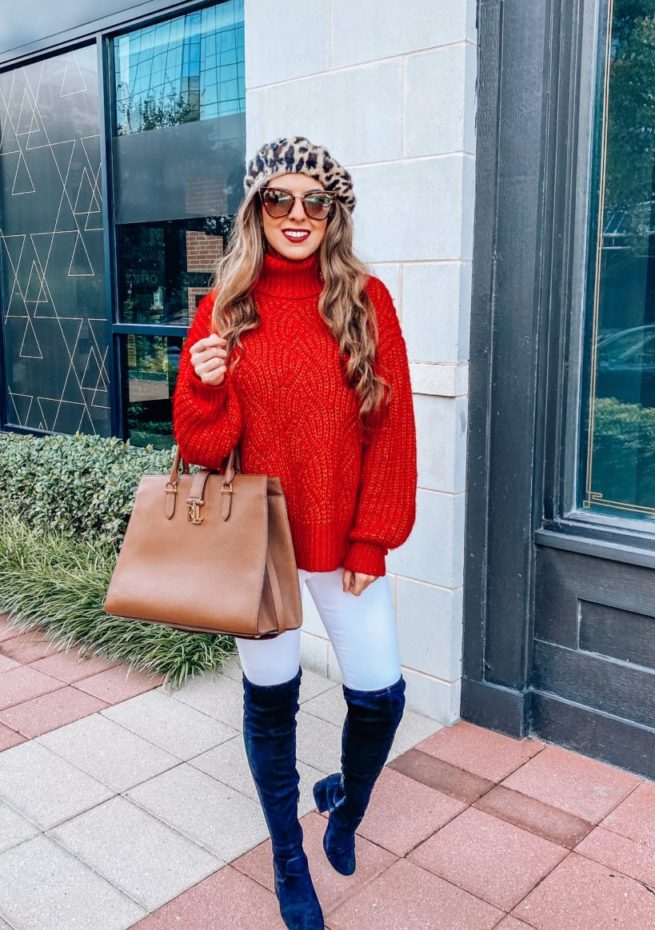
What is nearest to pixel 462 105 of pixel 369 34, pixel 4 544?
pixel 369 34

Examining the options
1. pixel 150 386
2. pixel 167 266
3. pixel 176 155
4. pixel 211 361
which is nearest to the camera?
pixel 211 361

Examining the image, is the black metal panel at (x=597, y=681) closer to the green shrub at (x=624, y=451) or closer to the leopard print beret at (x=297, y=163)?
the green shrub at (x=624, y=451)

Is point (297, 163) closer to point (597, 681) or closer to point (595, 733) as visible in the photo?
point (597, 681)

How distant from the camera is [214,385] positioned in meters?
2.12

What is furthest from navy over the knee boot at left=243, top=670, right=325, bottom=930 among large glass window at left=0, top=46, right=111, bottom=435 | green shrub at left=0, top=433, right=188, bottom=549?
large glass window at left=0, top=46, right=111, bottom=435

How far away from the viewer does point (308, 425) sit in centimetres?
222

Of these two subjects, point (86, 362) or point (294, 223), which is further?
point (86, 362)

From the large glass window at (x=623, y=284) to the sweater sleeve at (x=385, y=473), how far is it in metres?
1.11

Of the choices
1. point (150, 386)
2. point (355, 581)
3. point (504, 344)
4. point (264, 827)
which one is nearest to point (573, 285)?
point (504, 344)

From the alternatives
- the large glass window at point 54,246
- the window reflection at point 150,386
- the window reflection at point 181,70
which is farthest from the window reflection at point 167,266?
the window reflection at point 181,70

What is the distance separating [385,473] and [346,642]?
468 mm

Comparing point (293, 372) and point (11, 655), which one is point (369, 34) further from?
point (11, 655)

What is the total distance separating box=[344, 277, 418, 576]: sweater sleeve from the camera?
7.50ft

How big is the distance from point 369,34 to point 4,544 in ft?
11.2
